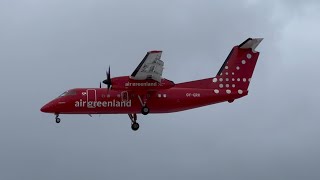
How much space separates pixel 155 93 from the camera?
4688 cm

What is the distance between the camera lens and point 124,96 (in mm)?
46531

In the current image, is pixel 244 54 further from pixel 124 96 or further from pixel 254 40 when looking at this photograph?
pixel 124 96

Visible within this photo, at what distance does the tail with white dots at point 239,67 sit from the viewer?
159ft

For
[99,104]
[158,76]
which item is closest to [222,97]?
[158,76]

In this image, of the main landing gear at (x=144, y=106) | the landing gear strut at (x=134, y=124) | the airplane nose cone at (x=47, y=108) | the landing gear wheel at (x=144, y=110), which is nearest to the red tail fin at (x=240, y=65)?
the main landing gear at (x=144, y=106)

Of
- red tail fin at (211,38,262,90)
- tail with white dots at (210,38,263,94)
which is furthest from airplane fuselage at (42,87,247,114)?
red tail fin at (211,38,262,90)

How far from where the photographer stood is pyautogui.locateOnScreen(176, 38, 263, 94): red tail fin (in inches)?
1897

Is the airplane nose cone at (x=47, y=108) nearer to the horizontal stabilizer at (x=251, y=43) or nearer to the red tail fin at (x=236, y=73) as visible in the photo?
the red tail fin at (x=236, y=73)

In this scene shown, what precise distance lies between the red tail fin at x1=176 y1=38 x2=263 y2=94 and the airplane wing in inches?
163

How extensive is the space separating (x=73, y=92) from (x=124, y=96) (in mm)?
3558

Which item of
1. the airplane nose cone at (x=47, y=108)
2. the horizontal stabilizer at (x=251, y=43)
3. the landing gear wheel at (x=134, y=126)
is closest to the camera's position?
the airplane nose cone at (x=47, y=108)

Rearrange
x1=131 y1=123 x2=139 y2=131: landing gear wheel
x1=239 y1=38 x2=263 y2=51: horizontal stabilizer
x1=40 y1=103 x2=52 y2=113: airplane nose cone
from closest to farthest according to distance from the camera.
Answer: x1=40 y1=103 x2=52 y2=113: airplane nose cone
x1=239 y1=38 x2=263 y2=51: horizontal stabilizer
x1=131 y1=123 x2=139 y2=131: landing gear wheel

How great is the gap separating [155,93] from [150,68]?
336cm

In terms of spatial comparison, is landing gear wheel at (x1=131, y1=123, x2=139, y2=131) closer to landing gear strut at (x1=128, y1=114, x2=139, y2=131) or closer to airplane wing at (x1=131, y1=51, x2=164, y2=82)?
landing gear strut at (x1=128, y1=114, x2=139, y2=131)
